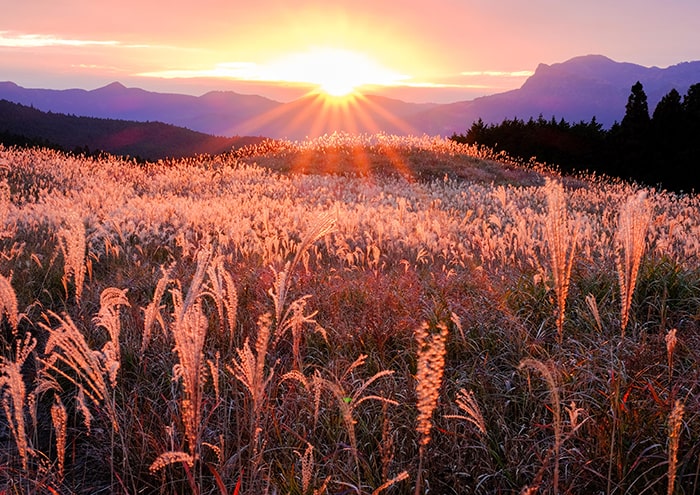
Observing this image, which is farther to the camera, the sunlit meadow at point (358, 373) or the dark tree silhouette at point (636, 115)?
the dark tree silhouette at point (636, 115)

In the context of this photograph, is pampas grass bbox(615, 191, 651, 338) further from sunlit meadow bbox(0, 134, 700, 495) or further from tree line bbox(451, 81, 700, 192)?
tree line bbox(451, 81, 700, 192)

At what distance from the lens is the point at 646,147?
32125mm

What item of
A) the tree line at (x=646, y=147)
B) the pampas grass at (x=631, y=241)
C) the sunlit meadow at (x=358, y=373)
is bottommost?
the sunlit meadow at (x=358, y=373)

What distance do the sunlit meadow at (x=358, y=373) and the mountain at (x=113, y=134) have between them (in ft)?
287

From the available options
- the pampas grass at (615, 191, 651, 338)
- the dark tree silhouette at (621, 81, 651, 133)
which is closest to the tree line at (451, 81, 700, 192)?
the dark tree silhouette at (621, 81, 651, 133)

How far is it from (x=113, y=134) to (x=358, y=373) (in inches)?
4753

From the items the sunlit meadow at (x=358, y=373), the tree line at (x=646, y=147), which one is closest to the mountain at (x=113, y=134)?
the tree line at (x=646, y=147)

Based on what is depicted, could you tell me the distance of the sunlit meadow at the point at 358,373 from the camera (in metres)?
2.21

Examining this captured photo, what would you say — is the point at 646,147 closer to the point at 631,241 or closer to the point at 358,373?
the point at 358,373

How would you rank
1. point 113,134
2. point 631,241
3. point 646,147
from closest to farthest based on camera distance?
point 631,241 < point 646,147 < point 113,134

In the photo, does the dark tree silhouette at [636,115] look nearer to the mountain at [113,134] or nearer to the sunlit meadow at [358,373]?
the sunlit meadow at [358,373]

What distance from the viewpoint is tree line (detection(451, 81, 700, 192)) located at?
30484 mm

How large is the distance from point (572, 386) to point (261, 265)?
12.1ft

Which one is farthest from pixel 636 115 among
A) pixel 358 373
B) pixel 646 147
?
pixel 358 373
